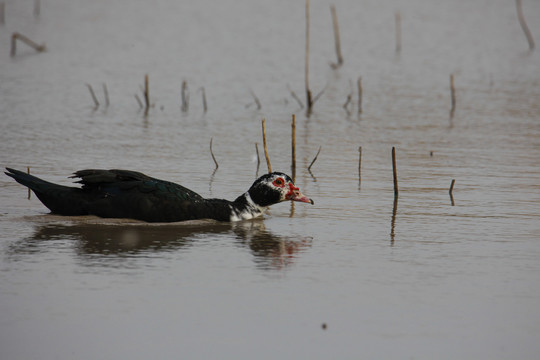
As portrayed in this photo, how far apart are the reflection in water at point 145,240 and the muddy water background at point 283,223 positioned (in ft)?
0.10

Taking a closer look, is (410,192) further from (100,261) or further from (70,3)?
(70,3)

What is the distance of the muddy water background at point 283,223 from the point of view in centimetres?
666

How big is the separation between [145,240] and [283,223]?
1.80m

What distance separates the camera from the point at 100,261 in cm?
845

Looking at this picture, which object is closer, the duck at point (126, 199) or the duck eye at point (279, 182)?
the duck at point (126, 199)

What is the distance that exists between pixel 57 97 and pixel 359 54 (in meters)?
12.7

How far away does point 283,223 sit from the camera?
420 inches

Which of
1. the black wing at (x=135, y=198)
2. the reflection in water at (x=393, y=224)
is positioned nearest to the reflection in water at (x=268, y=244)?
the black wing at (x=135, y=198)

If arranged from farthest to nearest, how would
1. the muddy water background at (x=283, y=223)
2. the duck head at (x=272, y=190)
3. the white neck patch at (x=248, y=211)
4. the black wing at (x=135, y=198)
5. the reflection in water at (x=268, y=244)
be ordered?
the duck head at (x=272, y=190)
the white neck patch at (x=248, y=211)
the black wing at (x=135, y=198)
the reflection in water at (x=268, y=244)
the muddy water background at (x=283, y=223)

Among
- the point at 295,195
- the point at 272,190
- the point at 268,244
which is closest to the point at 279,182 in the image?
the point at 272,190

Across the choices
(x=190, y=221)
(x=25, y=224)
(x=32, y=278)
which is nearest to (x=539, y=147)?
(x=190, y=221)

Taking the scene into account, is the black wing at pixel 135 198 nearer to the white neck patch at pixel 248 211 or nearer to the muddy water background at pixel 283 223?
the muddy water background at pixel 283 223

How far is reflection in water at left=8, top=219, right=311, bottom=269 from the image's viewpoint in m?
8.79

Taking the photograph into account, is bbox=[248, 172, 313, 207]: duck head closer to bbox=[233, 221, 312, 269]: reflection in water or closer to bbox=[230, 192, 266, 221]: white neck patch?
bbox=[230, 192, 266, 221]: white neck patch
